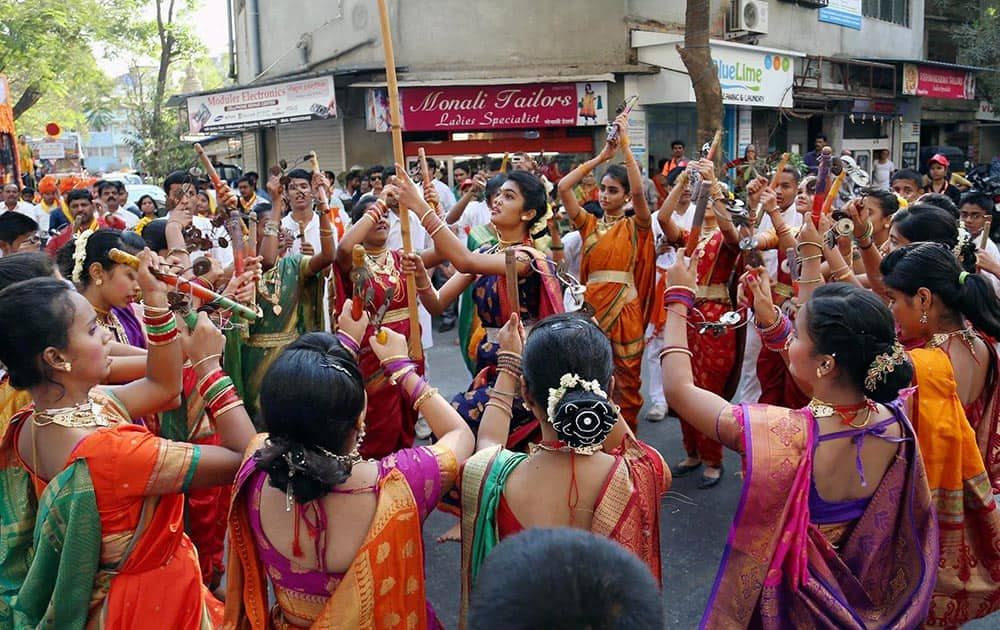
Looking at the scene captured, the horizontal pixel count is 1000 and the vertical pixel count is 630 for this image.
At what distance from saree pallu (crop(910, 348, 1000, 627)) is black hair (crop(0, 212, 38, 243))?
5.39 meters

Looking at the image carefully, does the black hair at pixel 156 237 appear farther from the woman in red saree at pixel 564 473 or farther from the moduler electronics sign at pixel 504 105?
the moduler electronics sign at pixel 504 105

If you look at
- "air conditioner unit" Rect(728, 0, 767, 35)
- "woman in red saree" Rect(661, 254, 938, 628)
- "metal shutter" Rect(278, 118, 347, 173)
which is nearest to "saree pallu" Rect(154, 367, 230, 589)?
"woman in red saree" Rect(661, 254, 938, 628)

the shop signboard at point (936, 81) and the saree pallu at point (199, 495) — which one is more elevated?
the shop signboard at point (936, 81)

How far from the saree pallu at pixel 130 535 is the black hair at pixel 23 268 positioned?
0.80 meters

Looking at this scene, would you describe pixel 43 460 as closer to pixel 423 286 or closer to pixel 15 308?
pixel 15 308

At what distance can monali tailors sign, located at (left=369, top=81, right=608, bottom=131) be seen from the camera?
49.8 ft

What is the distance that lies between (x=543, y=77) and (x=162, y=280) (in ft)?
44.6

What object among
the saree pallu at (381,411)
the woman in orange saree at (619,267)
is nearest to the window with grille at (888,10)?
the woman in orange saree at (619,267)

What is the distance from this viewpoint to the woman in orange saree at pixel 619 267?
523 centimetres

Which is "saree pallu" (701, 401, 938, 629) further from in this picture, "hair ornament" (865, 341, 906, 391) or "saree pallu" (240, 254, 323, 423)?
"saree pallu" (240, 254, 323, 423)

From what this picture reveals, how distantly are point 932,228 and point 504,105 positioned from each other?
1234 centimetres

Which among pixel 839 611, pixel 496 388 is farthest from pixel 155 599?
pixel 839 611

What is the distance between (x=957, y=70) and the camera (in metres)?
20.8

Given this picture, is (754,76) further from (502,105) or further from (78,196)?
(78,196)
